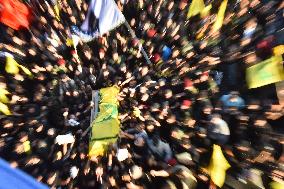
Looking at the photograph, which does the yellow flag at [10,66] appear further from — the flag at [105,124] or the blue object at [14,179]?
the blue object at [14,179]

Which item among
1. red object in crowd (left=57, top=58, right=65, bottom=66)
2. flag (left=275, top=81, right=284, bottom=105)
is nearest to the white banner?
red object in crowd (left=57, top=58, right=65, bottom=66)

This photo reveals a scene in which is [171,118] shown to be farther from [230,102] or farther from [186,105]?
[230,102]

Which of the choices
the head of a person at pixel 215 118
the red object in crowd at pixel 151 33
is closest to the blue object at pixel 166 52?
the red object in crowd at pixel 151 33

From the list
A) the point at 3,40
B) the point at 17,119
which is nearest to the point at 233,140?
the point at 17,119

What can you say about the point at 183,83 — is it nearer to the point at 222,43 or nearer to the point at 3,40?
the point at 222,43

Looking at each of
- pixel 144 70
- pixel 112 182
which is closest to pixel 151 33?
pixel 144 70

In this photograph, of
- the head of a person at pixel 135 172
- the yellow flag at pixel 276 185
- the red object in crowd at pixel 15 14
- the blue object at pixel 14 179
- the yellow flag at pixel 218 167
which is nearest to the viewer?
the blue object at pixel 14 179
